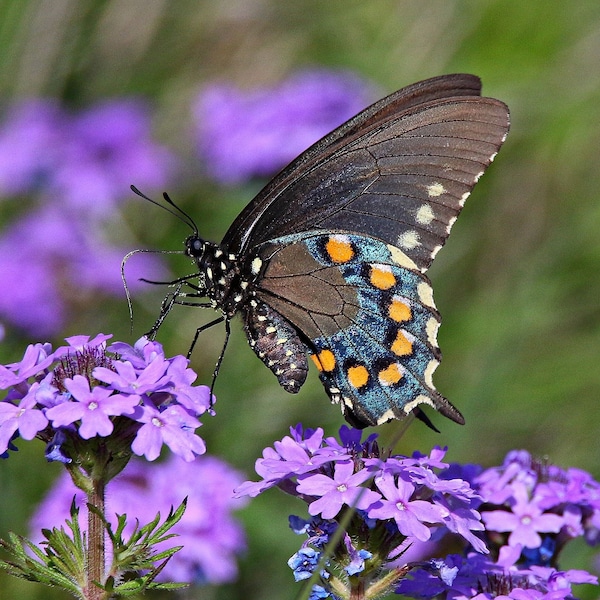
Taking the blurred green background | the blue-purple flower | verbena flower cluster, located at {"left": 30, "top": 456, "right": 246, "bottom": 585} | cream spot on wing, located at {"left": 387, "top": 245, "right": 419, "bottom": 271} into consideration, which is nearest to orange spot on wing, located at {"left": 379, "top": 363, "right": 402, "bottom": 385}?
cream spot on wing, located at {"left": 387, "top": 245, "right": 419, "bottom": 271}

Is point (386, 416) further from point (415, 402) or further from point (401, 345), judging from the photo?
point (401, 345)

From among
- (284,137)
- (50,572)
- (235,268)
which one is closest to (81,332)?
(284,137)

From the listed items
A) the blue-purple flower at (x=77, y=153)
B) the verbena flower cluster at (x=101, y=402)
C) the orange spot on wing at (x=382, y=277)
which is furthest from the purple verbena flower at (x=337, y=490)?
the blue-purple flower at (x=77, y=153)

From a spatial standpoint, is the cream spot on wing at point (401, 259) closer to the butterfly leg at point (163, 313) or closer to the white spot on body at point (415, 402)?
the white spot on body at point (415, 402)

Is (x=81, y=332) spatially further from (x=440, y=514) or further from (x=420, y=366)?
(x=440, y=514)

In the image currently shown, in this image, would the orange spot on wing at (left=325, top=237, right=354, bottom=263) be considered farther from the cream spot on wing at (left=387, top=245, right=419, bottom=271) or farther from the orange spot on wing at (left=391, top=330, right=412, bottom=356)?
the orange spot on wing at (left=391, top=330, right=412, bottom=356)

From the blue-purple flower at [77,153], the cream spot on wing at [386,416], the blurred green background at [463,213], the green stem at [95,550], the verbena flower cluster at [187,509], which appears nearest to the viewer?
the green stem at [95,550]
